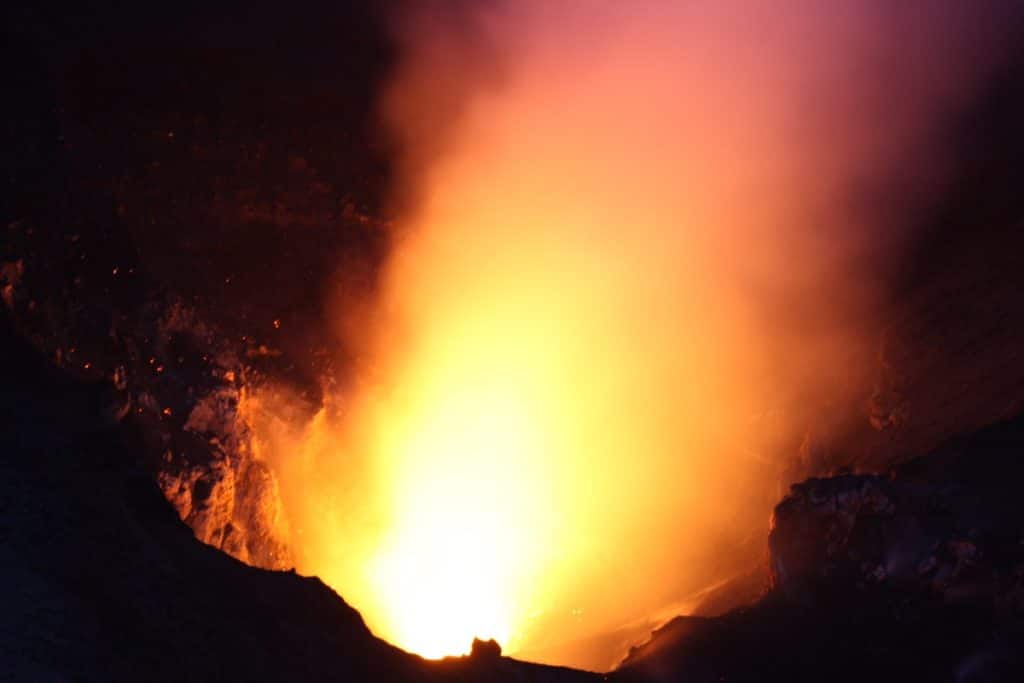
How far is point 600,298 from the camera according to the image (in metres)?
15.2

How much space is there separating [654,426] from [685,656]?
27.1 ft

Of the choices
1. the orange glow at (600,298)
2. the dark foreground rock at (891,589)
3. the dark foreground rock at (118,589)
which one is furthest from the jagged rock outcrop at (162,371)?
the dark foreground rock at (891,589)

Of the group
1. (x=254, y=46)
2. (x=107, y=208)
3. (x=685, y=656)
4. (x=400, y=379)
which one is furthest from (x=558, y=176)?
(x=685, y=656)

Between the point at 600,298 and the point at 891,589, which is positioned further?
the point at 600,298

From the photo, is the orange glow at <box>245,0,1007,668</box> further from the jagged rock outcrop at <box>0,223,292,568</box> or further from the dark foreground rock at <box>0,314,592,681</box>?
the dark foreground rock at <box>0,314,592,681</box>

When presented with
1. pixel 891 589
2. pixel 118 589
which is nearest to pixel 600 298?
pixel 891 589

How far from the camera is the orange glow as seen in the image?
12.4 meters

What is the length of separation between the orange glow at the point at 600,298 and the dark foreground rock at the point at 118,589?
527 cm

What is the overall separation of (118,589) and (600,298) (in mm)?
10927

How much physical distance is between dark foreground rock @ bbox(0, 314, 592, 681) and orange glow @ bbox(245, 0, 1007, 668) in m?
5.27

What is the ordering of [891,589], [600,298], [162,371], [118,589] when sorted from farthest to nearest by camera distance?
[600,298], [162,371], [891,589], [118,589]

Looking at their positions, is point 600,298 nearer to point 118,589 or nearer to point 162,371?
point 162,371

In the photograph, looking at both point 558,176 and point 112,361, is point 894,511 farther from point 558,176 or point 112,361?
point 112,361

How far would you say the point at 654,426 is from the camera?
16.6 metres
